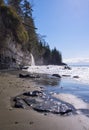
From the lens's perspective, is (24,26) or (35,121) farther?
(24,26)

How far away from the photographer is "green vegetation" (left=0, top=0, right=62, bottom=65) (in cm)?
4028

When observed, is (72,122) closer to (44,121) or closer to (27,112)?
(44,121)

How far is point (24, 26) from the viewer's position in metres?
59.8

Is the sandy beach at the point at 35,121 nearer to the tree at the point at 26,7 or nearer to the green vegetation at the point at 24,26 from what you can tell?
the green vegetation at the point at 24,26

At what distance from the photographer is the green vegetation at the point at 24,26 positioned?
1586 inches

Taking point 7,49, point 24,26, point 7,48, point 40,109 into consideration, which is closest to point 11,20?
point 7,48

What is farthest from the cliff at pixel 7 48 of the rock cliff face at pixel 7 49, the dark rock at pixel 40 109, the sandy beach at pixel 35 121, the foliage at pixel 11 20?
the sandy beach at pixel 35 121

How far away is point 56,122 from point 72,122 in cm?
51

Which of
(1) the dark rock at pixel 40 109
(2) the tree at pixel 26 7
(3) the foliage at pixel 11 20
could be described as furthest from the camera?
(2) the tree at pixel 26 7

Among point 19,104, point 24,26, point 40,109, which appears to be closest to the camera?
point 40,109

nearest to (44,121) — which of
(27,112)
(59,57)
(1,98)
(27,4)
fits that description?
(27,112)

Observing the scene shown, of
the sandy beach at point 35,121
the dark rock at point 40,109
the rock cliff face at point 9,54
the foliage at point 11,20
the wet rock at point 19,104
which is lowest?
the sandy beach at point 35,121

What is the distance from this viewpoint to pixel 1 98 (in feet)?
39.4

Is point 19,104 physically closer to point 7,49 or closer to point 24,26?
point 7,49
